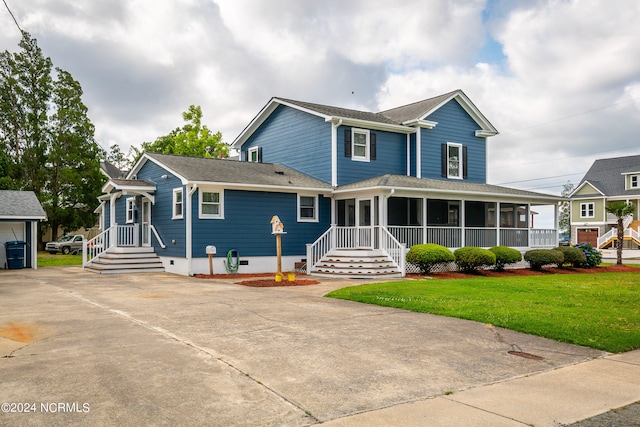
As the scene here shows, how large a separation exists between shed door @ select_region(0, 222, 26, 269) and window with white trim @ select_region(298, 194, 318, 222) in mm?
13530

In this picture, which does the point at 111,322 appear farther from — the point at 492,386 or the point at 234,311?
the point at 492,386

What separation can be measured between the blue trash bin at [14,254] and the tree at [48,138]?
15.0 meters

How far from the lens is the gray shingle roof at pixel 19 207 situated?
2284cm

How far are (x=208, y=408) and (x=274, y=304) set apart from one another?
6.39 metres

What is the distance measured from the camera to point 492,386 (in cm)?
548

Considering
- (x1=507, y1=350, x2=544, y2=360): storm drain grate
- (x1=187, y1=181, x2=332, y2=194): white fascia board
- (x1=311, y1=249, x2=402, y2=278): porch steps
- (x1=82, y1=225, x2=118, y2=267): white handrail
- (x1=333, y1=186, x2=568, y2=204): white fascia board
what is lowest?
(x1=507, y1=350, x2=544, y2=360): storm drain grate

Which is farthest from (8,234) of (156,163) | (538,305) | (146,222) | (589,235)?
(589,235)

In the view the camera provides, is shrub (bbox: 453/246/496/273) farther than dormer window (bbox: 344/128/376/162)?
No

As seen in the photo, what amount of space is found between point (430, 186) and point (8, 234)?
19364 mm

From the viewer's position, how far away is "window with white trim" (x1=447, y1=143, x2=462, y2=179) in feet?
82.1

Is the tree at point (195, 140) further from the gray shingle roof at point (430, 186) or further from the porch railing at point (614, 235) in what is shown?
the porch railing at point (614, 235)

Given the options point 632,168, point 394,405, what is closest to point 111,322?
point 394,405

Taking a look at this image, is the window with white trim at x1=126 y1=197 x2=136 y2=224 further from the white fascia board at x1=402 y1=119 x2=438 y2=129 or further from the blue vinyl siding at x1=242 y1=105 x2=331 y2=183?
the white fascia board at x1=402 y1=119 x2=438 y2=129

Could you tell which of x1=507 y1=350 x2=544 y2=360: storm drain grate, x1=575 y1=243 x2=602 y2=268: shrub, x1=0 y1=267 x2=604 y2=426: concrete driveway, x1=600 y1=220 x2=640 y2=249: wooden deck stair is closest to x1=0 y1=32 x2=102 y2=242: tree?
x1=0 y1=267 x2=604 y2=426: concrete driveway
